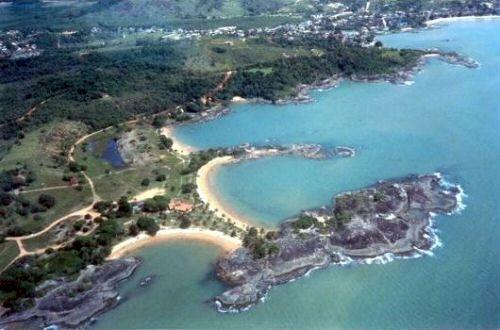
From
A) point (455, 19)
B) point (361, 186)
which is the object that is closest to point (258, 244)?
point (361, 186)

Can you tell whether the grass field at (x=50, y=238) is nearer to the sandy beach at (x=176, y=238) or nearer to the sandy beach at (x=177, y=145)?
the sandy beach at (x=176, y=238)

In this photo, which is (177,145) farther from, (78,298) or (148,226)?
(78,298)

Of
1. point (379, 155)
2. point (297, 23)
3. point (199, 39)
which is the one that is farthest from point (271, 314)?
point (297, 23)

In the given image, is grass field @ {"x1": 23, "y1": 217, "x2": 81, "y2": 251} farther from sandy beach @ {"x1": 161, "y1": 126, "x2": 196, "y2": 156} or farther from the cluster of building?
the cluster of building

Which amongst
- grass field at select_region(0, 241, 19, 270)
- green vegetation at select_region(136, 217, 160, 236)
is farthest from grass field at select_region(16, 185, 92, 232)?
green vegetation at select_region(136, 217, 160, 236)

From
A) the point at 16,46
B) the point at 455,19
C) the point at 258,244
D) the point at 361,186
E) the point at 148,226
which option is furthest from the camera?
the point at 455,19
